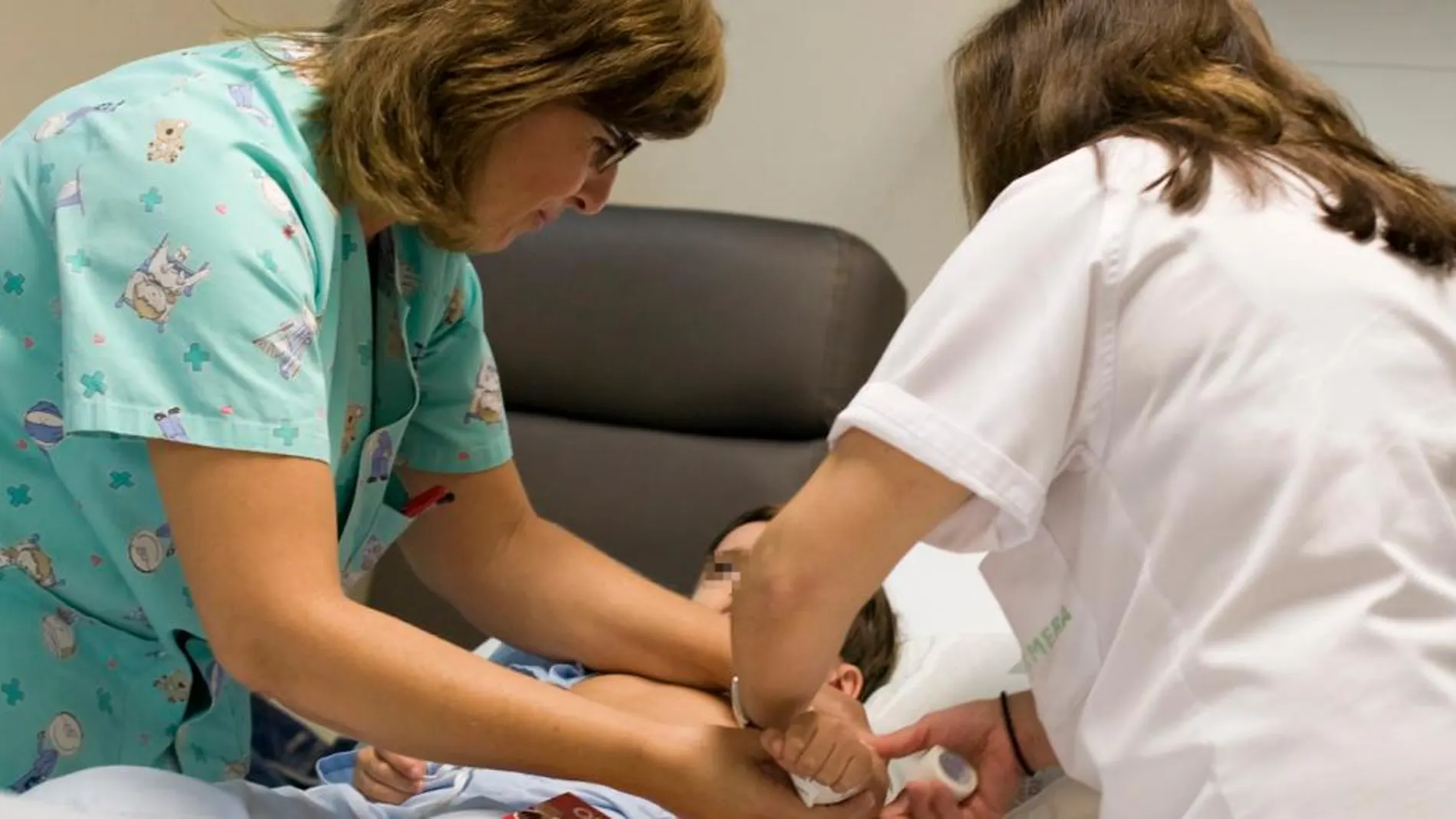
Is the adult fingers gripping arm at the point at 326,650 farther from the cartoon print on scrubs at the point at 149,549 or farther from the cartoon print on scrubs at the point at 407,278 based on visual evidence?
the cartoon print on scrubs at the point at 407,278

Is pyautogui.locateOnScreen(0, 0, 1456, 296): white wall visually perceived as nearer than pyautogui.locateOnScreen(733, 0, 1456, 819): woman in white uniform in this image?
No

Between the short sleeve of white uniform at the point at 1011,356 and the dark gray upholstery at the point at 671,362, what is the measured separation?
42.9 inches

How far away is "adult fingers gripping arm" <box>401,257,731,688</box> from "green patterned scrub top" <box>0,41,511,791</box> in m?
0.09

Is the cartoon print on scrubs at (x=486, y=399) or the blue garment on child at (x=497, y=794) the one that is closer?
the blue garment on child at (x=497, y=794)

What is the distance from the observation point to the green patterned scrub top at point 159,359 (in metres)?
0.89

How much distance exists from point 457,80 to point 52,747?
0.60 meters

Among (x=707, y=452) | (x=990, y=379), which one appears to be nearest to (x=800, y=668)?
(x=990, y=379)

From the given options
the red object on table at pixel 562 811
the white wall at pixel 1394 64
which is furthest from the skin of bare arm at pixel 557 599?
the white wall at pixel 1394 64

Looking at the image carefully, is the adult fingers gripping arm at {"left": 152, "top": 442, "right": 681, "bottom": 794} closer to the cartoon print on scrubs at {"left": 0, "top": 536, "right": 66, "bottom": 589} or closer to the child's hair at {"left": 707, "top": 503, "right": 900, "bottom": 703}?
the cartoon print on scrubs at {"left": 0, "top": 536, "right": 66, "bottom": 589}

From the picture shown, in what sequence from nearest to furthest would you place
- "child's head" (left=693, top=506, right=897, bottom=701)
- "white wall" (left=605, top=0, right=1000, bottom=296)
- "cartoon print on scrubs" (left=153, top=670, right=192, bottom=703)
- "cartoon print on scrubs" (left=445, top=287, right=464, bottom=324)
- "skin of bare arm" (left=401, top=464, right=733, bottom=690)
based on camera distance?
"cartoon print on scrubs" (left=153, top=670, right=192, bottom=703) → "cartoon print on scrubs" (left=445, top=287, right=464, bottom=324) → "skin of bare arm" (left=401, top=464, right=733, bottom=690) → "child's head" (left=693, top=506, right=897, bottom=701) → "white wall" (left=605, top=0, right=1000, bottom=296)

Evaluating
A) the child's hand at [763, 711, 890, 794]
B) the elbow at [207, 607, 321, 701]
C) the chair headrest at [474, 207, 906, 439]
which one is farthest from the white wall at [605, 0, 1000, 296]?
the elbow at [207, 607, 321, 701]

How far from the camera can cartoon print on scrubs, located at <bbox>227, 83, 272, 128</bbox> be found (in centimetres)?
98

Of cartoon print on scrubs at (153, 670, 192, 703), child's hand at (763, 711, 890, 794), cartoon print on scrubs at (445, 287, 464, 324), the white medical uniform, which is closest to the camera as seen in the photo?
the white medical uniform

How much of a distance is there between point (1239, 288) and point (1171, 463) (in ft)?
0.36
